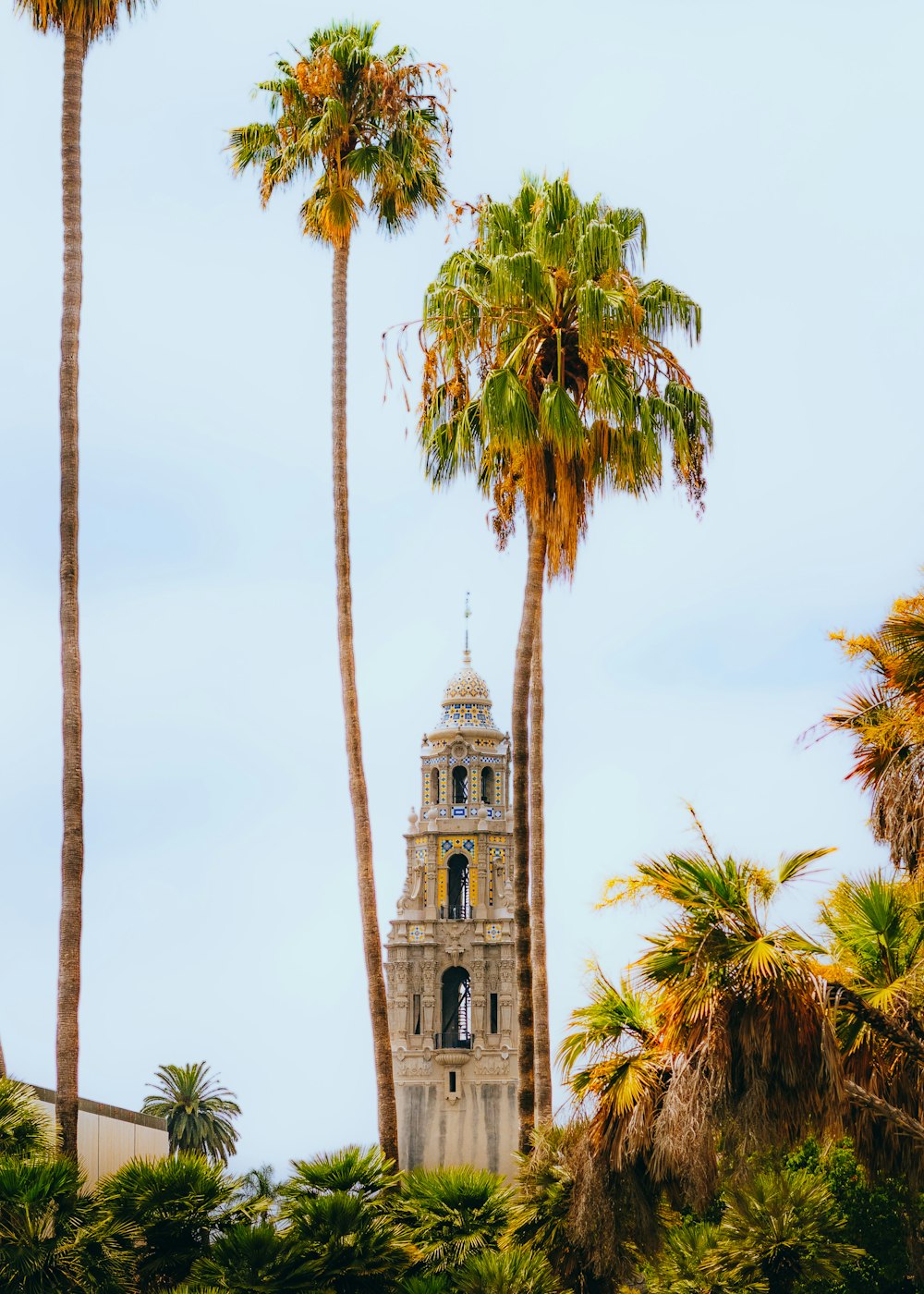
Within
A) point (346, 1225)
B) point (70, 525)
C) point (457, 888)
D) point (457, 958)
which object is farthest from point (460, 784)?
point (346, 1225)

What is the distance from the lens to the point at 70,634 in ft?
84.0

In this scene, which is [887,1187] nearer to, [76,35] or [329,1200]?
[329,1200]

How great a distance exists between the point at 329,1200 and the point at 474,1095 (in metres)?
58.0

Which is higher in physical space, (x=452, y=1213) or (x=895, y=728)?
(x=895, y=728)

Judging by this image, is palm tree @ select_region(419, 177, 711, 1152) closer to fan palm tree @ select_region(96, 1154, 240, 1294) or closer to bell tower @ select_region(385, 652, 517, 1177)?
fan palm tree @ select_region(96, 1154, 240, 1294)

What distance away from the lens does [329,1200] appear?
2231 cm

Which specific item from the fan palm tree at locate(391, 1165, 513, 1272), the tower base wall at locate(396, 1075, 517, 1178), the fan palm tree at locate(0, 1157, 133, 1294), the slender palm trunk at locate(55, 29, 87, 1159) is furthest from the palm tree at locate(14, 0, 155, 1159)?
the tower base wall at locate(396, 1075, 517, 1178)

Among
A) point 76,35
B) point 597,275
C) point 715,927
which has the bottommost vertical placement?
point 715,927

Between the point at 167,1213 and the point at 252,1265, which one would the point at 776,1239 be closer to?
the point at 252,1265

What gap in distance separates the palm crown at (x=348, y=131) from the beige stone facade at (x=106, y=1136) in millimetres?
13978

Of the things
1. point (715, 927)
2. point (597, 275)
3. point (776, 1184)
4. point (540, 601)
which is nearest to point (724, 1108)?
point (715, 927)

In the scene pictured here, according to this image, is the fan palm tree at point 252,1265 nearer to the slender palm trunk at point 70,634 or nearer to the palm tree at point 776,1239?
the slender palm trunk at point 70,634

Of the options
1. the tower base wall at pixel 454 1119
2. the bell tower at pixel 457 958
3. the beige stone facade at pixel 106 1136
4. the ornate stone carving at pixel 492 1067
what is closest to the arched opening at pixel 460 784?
the bell tower at pixel 457 958

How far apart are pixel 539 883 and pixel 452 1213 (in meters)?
6.59
